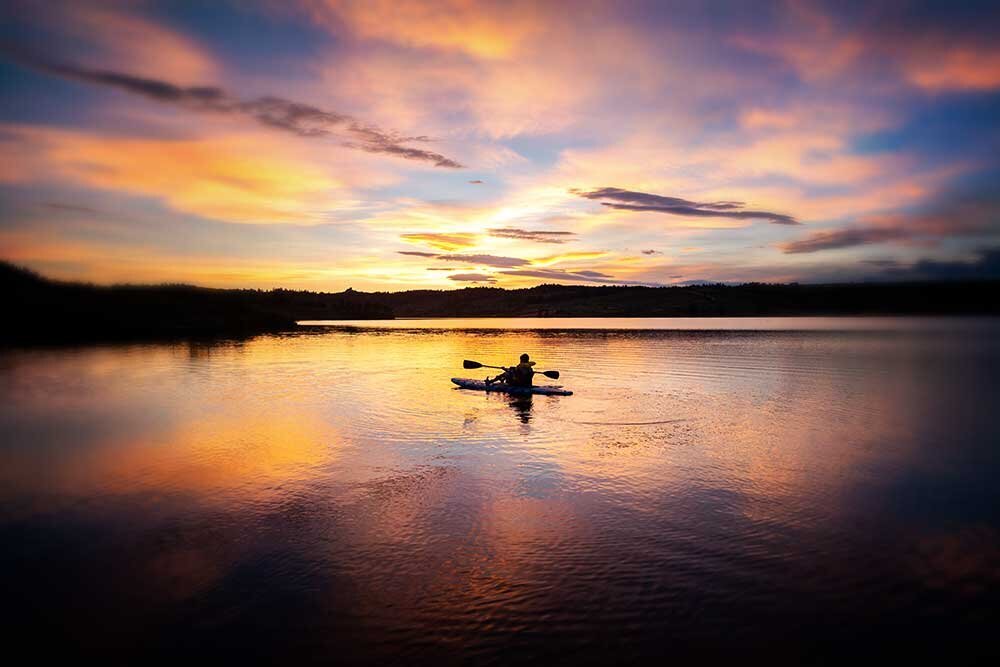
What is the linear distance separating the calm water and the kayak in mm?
A: 2702

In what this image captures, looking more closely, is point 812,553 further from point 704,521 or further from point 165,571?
point 165,571

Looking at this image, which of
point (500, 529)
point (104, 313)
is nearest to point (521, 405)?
point (500, 529)

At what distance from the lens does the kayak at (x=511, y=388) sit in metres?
36.9

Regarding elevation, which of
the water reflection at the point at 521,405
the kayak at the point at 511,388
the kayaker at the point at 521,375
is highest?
the kayaker at the point at 521,375

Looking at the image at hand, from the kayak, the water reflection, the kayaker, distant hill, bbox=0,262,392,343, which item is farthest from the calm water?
distant hill, bbox=0,262,392,343

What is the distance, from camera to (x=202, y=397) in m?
36.9

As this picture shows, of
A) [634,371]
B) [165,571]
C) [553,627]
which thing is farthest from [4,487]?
[634,371]

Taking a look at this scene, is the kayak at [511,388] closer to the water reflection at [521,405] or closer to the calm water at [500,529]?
the water reflection at [521,405]

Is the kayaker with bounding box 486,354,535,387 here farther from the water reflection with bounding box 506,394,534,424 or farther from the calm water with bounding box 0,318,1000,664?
the calm water with bounding box 0,318,1000,664

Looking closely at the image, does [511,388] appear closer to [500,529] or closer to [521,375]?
[521,375]

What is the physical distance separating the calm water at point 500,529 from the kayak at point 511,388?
8.86ft

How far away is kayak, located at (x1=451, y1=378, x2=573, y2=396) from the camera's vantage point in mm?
36938

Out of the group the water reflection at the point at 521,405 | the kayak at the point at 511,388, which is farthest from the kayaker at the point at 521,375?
the water reflection at the point at 521,405

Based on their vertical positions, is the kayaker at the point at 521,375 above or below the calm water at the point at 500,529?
above
